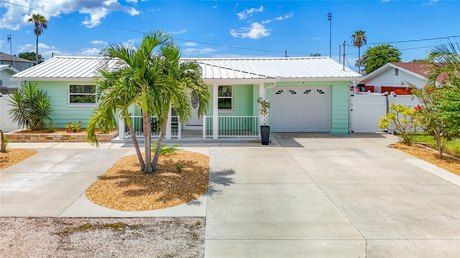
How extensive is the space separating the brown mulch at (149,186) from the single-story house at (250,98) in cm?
584

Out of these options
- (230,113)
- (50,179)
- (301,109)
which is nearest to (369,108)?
(301,109)

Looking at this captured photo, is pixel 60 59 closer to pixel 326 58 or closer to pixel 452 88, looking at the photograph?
pixel 326 58

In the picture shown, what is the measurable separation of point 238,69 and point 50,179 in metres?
11.0

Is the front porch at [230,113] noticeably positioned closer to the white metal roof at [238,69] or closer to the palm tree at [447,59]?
the white metal roof at [238,69]

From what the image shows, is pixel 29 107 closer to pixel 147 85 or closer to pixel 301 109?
pixel 147 85

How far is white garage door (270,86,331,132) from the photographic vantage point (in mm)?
17609

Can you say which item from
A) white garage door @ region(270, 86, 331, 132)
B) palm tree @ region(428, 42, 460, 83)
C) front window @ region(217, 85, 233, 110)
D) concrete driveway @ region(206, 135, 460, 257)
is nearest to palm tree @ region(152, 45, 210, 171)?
concrete driveway @ region(206, 135, 460, 257)

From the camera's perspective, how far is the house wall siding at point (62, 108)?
16500mm

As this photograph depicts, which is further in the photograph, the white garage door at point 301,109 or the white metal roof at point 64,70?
the white garage door at point 301,109

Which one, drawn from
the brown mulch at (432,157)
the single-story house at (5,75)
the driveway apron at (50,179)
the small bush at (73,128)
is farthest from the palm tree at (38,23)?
the brown mulch at (432,157)

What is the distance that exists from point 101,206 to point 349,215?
14.9 feet

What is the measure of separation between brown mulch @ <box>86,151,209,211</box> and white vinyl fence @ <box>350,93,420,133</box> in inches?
380

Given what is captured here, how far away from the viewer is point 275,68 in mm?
18781

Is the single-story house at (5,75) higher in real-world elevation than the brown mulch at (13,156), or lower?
higher
